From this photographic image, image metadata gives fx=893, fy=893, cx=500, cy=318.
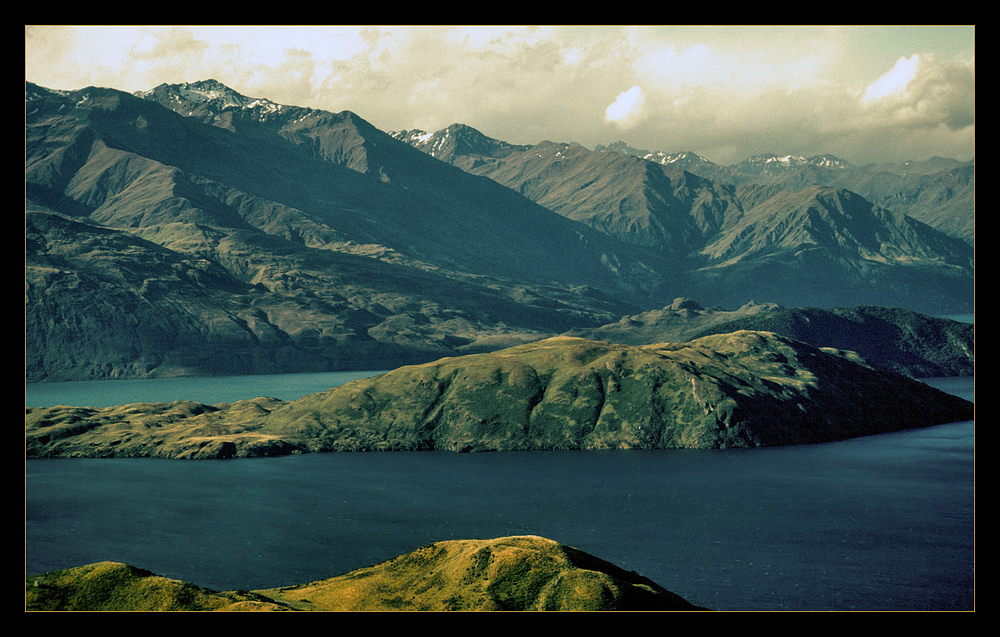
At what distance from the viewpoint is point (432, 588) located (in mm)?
86188

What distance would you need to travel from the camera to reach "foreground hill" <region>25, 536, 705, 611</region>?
236ft

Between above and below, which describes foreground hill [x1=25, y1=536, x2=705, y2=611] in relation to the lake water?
above

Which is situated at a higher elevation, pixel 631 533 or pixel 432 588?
pixel 432 588

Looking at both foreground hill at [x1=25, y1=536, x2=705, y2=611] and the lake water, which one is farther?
the lake water

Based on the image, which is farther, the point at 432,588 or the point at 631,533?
the point at 631,533

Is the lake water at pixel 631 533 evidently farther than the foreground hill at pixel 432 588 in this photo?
Yes

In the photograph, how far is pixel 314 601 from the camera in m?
87.1

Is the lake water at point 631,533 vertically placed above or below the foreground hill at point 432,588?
below

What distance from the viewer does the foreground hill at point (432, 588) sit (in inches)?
2837
